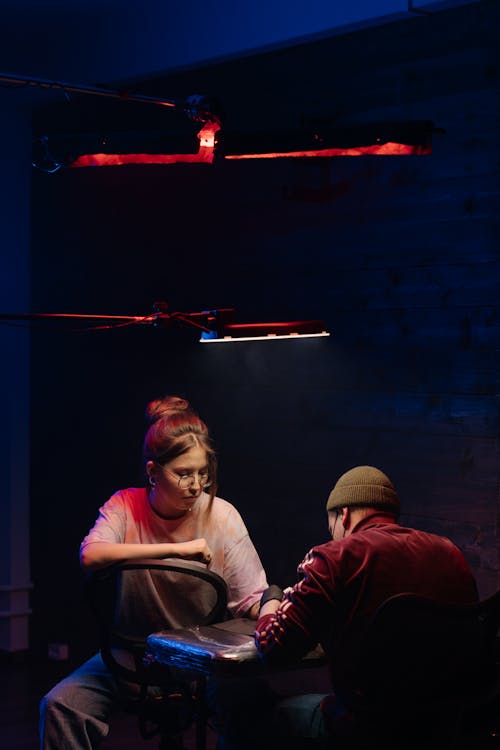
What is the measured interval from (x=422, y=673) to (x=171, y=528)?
127 centimetres

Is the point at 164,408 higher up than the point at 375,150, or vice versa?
the point at 375,150

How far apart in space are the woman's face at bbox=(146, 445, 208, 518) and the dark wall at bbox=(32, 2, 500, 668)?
129 cm

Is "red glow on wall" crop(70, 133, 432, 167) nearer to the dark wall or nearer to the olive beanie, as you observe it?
the dark wall

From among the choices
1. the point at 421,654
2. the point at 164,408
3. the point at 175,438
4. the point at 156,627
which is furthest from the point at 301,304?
the point at 421,654

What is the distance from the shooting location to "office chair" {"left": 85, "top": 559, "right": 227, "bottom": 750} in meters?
3.21

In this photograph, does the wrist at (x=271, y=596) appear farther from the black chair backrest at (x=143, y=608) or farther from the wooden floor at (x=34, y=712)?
the wooden floor at (x=34, y=712)

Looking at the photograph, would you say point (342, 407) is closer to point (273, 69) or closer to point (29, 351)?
point (273, 69)

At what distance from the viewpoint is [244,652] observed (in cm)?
284

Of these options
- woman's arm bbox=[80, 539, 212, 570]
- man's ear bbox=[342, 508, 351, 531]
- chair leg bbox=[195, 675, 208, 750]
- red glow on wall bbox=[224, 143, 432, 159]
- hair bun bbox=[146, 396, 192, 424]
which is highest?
red glow on wall bbox=[224, 143, 432, 159]

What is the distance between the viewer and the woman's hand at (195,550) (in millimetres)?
3336

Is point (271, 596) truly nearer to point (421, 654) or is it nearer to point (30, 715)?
point (421, 654)

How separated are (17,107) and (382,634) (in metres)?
4.32

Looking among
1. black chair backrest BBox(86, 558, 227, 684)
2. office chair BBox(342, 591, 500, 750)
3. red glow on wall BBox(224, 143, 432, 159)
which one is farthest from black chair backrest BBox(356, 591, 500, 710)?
red glow on wall BBox(224, 143, 432, 159)

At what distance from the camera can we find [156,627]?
3443 millimetres
